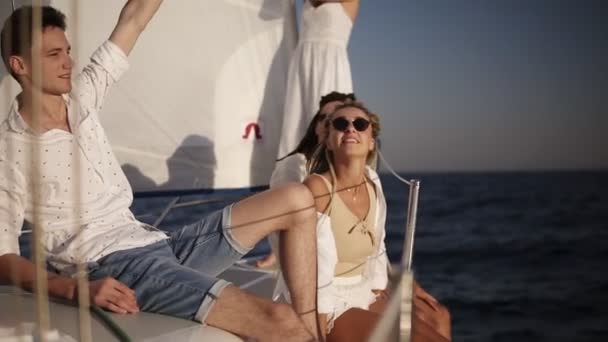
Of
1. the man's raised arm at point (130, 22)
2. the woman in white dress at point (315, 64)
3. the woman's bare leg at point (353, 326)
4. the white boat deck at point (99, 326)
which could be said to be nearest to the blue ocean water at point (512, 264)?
the woman in white dress at point (315, 64)

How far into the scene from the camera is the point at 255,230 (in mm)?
1790

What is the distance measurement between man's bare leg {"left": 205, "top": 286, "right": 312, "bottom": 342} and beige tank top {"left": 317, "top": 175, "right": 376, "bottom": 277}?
49 cm

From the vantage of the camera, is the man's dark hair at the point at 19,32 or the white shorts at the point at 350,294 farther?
the white shorts at the point at 350,294

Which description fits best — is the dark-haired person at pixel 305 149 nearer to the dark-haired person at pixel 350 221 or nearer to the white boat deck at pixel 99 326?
the dark-haired person at pixel 350 221

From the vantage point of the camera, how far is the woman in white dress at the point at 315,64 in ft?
9.98

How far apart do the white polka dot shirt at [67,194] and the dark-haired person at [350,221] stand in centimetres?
49

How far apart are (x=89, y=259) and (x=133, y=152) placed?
133cm

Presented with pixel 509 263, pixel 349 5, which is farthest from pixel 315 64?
pixel 509 263

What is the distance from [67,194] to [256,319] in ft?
1.96

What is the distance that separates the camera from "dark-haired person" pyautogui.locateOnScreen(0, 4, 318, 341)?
1.65 meters

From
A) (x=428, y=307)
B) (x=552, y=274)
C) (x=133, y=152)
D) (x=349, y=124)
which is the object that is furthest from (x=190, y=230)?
(x=552, y=274)

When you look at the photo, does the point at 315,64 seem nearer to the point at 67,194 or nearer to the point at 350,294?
the point at 350,294

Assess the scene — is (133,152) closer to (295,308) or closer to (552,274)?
(295,308)

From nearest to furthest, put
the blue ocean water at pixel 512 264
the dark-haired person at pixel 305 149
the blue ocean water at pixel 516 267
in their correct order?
the dark-haired person at pixel 305 149, the blue ocean water at pixel 512 264, the blue ocean water at pixel 516 267
